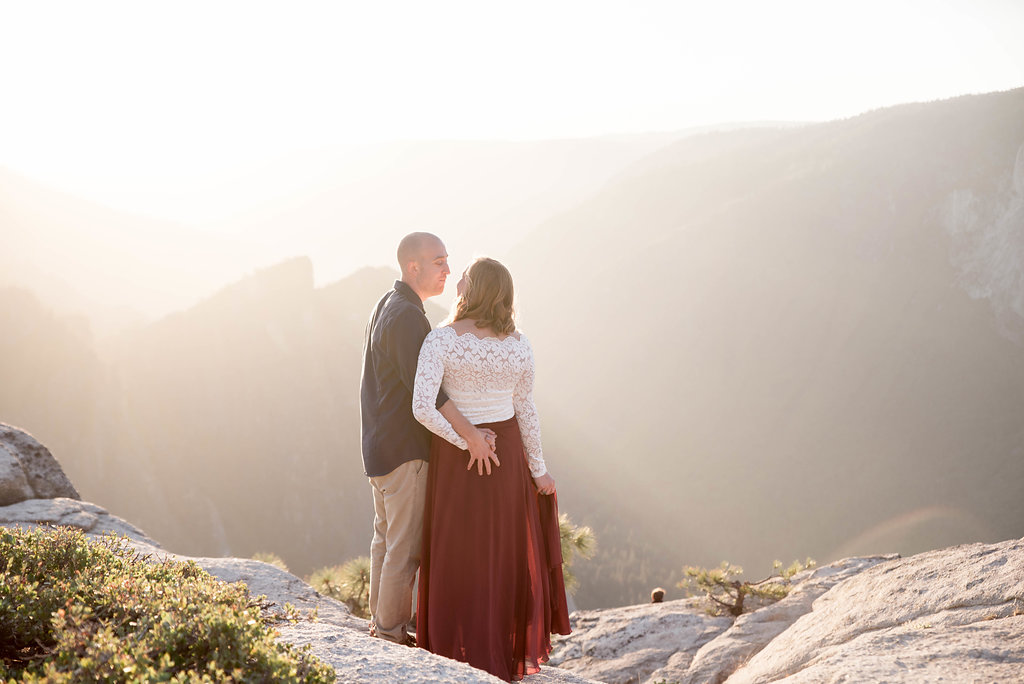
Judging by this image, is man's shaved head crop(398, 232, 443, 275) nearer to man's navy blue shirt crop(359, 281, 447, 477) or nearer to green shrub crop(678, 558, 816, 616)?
man's navy blue shirt crop(359, 281, 447, 477)

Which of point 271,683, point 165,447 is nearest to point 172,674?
point 271,683

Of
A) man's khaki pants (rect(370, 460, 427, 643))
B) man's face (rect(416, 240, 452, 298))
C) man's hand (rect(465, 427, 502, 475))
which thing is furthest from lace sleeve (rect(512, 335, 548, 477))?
man's face (rect(416, 240, 452, 298))

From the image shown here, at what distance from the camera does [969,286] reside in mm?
49531

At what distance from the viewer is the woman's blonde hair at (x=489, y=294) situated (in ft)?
11.9

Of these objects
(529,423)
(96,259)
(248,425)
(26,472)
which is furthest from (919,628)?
(96,259)

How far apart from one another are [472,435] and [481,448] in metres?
0.09

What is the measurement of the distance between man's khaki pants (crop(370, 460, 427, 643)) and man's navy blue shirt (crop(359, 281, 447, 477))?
0.34 feet

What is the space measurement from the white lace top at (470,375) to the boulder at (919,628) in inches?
79.7

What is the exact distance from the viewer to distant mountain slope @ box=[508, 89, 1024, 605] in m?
35.3

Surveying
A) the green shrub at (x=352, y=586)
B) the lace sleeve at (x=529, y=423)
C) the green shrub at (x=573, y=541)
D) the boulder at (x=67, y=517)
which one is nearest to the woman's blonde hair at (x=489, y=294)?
the lace sleeve at (x=529, y=423)

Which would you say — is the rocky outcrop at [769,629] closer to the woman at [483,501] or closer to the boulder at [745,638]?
the boulder at [745,638]

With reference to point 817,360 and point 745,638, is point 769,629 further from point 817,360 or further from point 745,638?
point 817,360

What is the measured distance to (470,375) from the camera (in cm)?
365

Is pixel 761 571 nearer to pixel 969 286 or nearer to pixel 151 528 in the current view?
pixel 151 528
